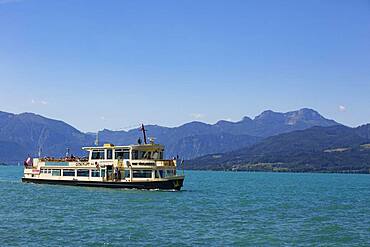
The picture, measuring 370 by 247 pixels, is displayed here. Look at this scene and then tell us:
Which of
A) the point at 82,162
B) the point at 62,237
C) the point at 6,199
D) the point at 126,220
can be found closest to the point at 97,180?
the point at 82,162

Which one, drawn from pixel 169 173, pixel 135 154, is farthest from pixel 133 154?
pixel 169 173

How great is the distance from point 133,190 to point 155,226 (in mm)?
36404

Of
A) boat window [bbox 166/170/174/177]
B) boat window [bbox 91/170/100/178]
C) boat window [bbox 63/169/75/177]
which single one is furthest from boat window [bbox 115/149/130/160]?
boat window [bbox 63/169/75/177]

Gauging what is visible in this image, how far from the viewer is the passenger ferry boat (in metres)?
81.9

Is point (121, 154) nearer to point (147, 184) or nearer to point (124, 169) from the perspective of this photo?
point (124, 169)

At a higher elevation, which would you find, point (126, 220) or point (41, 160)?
point (41, 160)

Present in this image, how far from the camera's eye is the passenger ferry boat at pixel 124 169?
269 ft

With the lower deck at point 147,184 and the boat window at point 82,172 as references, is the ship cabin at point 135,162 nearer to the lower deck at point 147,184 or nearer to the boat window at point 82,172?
the lower deck at point 147,184

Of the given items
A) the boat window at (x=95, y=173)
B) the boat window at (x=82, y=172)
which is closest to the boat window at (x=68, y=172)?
the boat window at (x=82, y=172)

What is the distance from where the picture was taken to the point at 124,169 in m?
84.4

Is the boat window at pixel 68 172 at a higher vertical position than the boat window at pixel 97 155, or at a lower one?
lower

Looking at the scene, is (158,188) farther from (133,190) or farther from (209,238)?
(209,238)

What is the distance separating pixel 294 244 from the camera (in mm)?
38469

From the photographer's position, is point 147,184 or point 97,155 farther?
point 97,155
